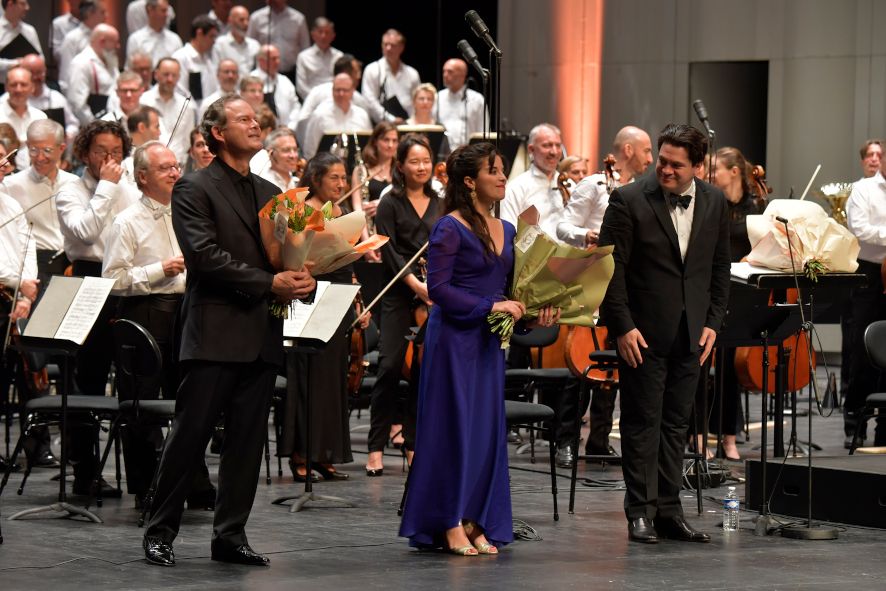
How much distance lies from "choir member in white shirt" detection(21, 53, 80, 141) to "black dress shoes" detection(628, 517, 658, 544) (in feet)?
23.1

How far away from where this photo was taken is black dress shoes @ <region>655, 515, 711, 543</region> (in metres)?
5.38

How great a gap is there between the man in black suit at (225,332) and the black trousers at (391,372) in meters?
2.11

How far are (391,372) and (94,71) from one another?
5.85m

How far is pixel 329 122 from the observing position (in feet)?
38.1

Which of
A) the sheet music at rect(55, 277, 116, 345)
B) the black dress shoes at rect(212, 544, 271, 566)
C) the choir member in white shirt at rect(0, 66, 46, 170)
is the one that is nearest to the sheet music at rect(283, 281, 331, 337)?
the sheet music at rect(55, 277, 116, 345)

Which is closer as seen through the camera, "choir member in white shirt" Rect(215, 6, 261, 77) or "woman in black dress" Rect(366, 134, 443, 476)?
"woman in black dress" Rect(366, 134, 443, 476)

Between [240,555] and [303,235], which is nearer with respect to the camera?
[303,235]

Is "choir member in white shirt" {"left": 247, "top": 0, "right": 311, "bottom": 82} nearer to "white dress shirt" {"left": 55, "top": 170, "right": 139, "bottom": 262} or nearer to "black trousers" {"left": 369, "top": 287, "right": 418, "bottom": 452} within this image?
"white dress shirt" {"left": 55, "top": 170, "right": 139, "bottom": 262}

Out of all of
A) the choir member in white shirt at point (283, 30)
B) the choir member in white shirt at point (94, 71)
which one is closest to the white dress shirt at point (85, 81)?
the choir member in white shirt at point (94, 71)

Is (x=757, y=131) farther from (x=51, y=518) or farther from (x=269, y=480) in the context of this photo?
(x=51, y=518)

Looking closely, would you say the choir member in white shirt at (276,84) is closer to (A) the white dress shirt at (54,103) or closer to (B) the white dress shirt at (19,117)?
(A) the white dress shirt at (54,103)

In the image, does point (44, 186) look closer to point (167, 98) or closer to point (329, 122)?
point (167, 98)

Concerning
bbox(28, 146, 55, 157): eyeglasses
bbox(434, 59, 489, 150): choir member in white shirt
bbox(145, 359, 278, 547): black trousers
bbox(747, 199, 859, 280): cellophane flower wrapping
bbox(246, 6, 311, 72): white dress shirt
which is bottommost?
bbox(145, 359, 278, 547): black trousers

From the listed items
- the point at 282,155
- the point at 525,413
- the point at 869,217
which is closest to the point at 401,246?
the point at 282,155
